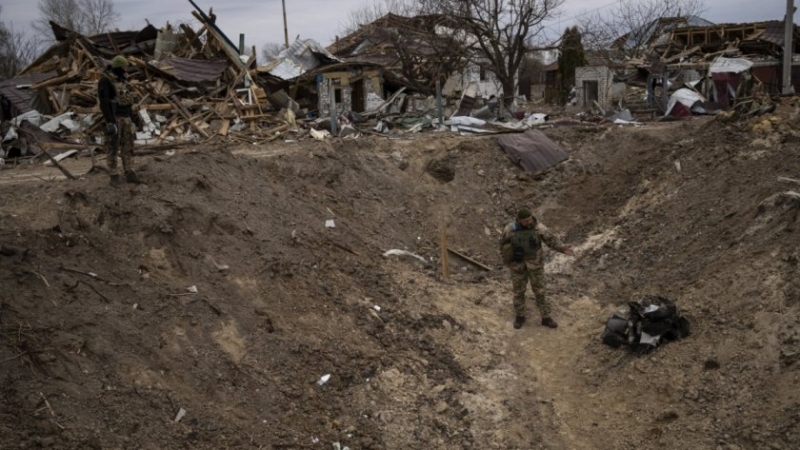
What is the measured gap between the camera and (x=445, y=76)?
24.5m

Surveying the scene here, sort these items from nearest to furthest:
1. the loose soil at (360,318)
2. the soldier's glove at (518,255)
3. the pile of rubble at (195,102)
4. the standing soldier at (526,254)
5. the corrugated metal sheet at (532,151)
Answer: the loose soil at (360,318), the standing soldier at (526,254), the soldier's glove at (518,255), the corrugated metal sheet at (532,151), the pile of rubble at (195,102)

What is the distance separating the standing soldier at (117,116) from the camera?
881 cm

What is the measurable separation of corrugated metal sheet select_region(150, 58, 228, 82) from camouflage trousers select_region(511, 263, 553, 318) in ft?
39.4

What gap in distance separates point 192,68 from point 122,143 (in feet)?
32.6

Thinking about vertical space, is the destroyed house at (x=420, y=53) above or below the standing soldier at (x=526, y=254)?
above

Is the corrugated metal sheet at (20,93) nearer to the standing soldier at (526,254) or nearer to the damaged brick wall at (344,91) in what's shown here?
the damaged brick wall at (344,91)

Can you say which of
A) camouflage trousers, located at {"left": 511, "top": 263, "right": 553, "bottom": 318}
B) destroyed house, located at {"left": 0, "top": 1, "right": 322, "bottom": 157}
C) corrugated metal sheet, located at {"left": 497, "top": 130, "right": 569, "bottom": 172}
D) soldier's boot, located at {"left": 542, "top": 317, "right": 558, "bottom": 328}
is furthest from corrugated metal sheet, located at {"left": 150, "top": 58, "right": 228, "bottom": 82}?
soldier's boot, located at {"left": 542, "top": 317, "right": 558, "bottom": 328}

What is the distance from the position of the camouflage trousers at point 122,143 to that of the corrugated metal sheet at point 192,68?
9001mm

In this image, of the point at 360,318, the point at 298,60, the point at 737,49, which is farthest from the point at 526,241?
the point at 737,49

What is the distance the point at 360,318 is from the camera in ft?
26.6

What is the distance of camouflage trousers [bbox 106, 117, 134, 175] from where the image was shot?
8.90m

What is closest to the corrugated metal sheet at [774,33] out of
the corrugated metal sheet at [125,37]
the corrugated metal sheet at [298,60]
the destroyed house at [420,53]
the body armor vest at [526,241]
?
the destroyed house at [420,53]

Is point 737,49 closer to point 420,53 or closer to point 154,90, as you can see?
point 420,53

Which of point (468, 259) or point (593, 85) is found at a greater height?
point (593, 85)
